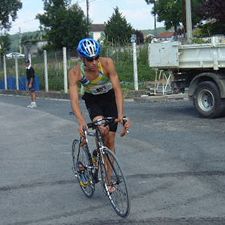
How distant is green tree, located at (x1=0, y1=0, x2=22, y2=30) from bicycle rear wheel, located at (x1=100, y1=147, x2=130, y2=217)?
69.5m

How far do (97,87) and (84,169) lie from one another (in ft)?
3.34

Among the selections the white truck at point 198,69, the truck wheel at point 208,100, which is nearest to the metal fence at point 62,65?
the white truck at point 198,69

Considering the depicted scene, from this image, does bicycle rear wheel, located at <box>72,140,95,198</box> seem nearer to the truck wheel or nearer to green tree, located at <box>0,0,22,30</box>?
the truck wheel

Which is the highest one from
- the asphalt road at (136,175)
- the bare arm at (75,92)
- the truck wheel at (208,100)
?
the bare arm at (75,92)

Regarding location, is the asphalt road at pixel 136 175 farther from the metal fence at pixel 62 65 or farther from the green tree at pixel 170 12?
the green tree at pixel 170 12

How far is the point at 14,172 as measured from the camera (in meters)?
8.72

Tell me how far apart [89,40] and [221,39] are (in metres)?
8.32

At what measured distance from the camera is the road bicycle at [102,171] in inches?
237

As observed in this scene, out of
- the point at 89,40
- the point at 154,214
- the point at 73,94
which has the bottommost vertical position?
the point at 154,214

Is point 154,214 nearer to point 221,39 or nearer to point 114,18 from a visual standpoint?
point 221,39

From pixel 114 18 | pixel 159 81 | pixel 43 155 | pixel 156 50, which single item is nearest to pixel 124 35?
pixel 114 18

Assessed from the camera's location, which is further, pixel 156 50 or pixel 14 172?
pixel 156 50

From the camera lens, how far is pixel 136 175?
8.06 metres

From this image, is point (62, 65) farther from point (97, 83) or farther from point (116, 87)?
point (116, 87)
